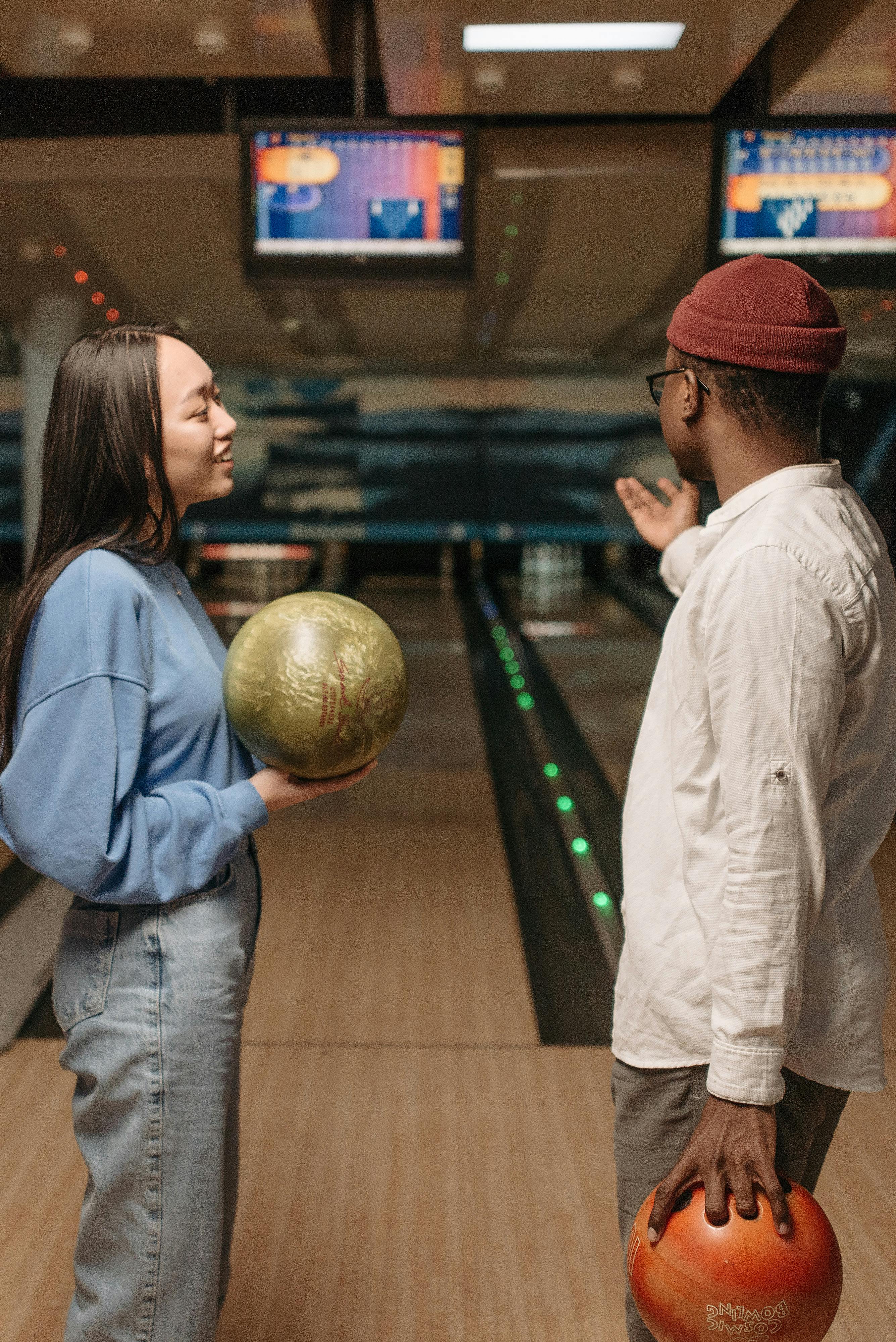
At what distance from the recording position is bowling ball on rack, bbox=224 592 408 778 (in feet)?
3.68

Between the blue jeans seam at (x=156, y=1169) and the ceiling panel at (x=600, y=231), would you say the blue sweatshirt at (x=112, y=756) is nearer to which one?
the blue jeans seam at (x=156, y=1169)

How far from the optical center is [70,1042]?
3.83ft

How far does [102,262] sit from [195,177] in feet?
8.11

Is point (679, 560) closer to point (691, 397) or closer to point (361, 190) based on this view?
point (691, 397)

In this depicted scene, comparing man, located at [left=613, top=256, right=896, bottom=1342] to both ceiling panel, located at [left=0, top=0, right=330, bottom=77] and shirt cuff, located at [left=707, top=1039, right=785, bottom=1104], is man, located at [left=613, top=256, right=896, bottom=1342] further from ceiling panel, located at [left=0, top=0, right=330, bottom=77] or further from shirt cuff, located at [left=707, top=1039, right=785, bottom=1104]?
ceiling panel, located at [left=0, top=0, right=330, bottom=77]

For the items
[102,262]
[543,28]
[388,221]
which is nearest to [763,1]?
[543,28]

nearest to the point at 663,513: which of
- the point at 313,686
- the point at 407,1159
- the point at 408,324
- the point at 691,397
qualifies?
the point at 691,397

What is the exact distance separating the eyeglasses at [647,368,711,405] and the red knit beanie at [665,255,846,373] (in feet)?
0.10

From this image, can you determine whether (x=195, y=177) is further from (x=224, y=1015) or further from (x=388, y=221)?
(x=224, y=1015)

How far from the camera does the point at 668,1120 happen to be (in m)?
1.08

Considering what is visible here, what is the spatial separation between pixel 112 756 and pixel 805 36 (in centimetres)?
290

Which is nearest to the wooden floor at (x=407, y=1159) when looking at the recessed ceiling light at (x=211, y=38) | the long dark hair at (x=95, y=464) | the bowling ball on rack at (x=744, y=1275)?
the bowling ball on rack at (x=744, y=1275)

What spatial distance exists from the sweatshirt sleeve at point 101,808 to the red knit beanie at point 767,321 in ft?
2.10

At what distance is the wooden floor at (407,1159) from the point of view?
5.41 ft
